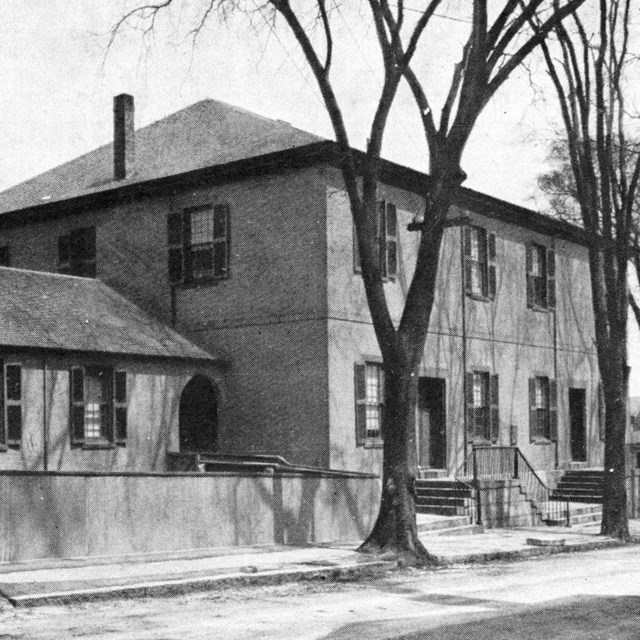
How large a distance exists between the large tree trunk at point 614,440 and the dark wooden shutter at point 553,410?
25.9 feet

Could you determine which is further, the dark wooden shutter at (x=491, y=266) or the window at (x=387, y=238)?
the dark wooden shutter at (x=491, y=266)

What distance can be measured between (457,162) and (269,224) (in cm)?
763

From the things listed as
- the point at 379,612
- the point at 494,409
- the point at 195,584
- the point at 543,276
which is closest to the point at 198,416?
the point at 494,409

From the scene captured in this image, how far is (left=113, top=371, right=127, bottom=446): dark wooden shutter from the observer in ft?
70.4

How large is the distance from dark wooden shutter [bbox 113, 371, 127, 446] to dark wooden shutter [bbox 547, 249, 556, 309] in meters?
13.3

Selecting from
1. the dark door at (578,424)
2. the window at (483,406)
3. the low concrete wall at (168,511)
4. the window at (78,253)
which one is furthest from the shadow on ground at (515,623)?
the dark door at (578,424)

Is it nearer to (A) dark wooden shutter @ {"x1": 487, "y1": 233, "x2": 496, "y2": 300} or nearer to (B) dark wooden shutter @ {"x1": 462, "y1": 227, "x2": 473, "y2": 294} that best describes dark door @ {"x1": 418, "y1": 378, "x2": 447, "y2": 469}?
(B) dark wooden shutter @ {"x1": 462, "y1": 227, "x2": 473, "y2": 294}

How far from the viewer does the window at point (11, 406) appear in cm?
1967

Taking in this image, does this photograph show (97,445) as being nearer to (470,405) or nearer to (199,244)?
(199,244)

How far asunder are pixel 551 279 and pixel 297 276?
1007cm

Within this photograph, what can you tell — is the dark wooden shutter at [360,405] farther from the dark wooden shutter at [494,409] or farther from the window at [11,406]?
the window at [11,406]

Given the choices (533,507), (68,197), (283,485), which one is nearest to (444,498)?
(533,507)

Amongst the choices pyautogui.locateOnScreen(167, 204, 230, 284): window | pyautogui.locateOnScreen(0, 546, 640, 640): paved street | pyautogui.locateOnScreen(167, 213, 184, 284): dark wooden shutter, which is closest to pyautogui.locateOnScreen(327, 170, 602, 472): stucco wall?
pyautogui.locateOnScreen(167, 204, 230, 284): window

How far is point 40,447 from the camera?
66.6ft
